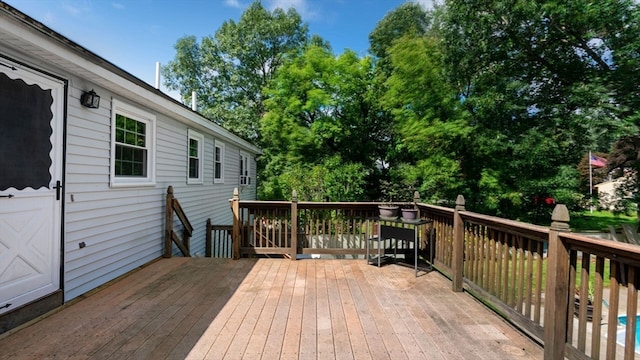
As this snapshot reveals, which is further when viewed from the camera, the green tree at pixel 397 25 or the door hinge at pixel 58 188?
the green tree at pixel 397 25

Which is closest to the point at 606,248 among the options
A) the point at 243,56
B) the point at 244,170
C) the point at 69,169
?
the point at 69,169

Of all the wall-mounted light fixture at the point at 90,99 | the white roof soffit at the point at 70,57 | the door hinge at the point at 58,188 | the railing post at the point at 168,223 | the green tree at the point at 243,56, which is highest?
the green tree at the point at 243,56

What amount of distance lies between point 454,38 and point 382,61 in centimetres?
334

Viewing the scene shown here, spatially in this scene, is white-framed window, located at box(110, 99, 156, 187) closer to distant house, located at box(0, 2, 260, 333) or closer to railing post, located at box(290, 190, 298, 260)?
distant house, located at box(0, 2, 260, 333)

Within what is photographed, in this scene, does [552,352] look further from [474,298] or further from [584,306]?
[474,298]

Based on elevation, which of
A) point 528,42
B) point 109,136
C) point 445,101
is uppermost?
point 528,42

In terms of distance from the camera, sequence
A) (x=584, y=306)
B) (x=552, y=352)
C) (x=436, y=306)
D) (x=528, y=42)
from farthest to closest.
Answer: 1. (x=528, y=42)
2. (x=436, y=306)
3. (x=552, y=352)
4. (x=584, y=306)

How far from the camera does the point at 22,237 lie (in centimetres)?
280

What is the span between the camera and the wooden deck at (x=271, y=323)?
7.70ft

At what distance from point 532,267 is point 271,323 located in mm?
2267

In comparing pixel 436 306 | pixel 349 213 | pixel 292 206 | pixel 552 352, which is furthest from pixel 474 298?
pixel 292 206

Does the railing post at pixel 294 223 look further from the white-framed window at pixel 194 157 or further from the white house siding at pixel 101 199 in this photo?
the white-framed window at pixel 194 157

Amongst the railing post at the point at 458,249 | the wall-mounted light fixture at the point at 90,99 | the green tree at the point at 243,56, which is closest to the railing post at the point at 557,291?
the railing post at the point at 458,249

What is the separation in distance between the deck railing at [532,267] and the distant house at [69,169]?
5.09 ft
